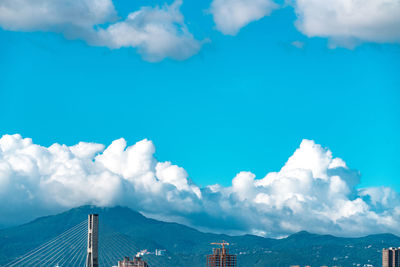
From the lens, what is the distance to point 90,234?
16650cm

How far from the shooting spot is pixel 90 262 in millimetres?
167750

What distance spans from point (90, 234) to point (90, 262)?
5821 mm
